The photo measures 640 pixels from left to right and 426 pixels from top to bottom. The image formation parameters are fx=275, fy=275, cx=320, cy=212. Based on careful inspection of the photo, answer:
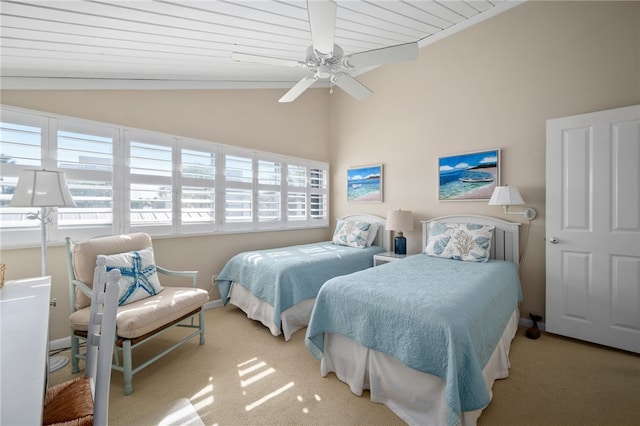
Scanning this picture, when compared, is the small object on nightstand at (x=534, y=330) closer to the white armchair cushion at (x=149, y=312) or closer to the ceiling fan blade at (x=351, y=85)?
the ceiling fan blade at (x=351, y=85)

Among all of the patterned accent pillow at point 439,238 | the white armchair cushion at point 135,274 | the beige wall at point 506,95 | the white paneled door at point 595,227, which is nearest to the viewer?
the white armchair cushion at point 135,274

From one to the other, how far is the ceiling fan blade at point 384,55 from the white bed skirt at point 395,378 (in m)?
2.08

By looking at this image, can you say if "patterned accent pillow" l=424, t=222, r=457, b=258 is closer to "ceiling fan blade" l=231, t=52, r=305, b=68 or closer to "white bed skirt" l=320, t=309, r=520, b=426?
"white bed skirt" l=320, t=309, r=520, b=426

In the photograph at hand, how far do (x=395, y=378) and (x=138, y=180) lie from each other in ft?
10.2

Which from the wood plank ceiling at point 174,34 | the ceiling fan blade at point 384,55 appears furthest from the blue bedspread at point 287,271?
the wood plank ceiling at point 174,34

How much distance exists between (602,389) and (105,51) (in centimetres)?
468

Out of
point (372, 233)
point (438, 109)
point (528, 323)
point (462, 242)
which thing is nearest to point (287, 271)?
point (372, 233)

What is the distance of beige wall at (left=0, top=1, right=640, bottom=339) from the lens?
258cm

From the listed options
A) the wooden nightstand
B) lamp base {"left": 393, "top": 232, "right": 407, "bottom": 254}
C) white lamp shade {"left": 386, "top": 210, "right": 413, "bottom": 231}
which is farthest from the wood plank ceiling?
the wooden nightstand

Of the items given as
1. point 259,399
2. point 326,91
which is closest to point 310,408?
point 259,399

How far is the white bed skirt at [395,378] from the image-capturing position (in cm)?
158

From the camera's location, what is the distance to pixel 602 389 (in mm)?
1959

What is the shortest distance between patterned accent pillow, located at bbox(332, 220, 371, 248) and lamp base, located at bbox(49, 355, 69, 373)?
10.5ft

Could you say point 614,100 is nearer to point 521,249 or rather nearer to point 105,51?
point 521,249
